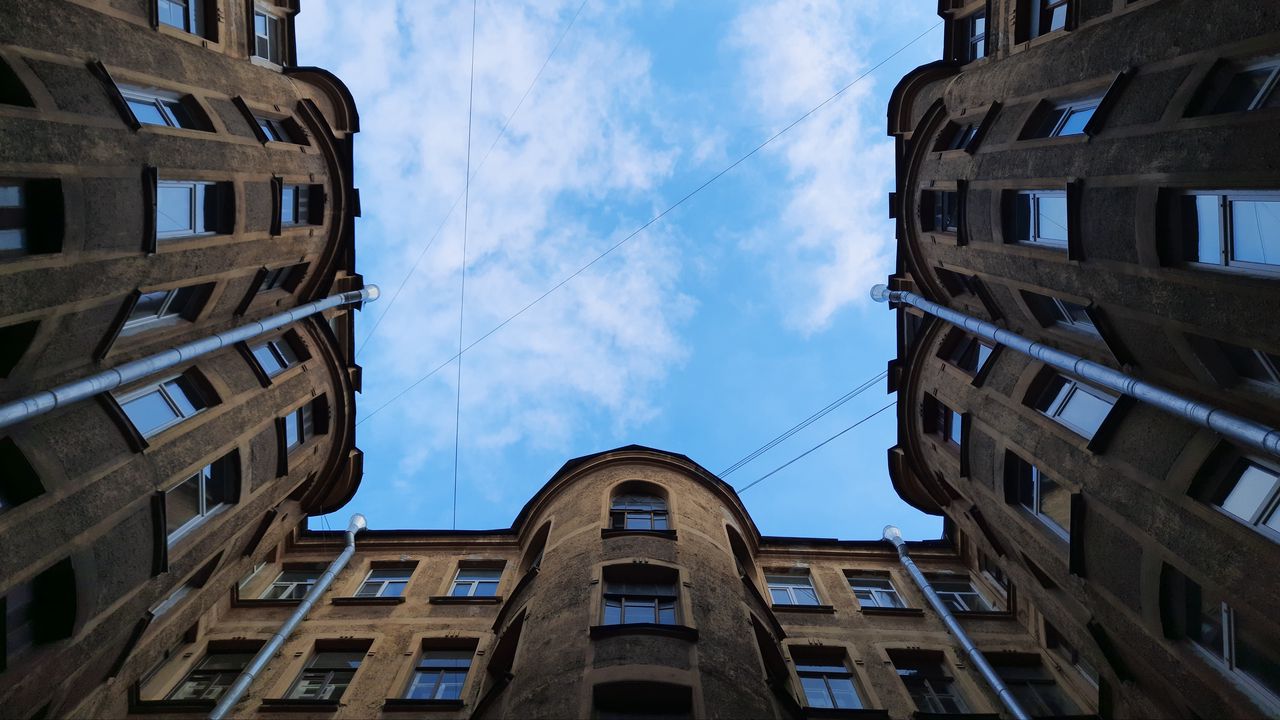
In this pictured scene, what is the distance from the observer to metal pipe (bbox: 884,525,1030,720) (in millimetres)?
18031

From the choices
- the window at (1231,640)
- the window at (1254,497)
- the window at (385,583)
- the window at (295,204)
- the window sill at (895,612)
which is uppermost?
the window at (295,204)

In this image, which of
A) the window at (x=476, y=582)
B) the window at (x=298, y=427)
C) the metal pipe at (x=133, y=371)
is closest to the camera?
the metal pipe at (x=133, y=371)

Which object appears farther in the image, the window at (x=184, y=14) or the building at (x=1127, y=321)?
the window at (x=184, y=14)

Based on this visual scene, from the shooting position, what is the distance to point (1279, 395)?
12.4 meters

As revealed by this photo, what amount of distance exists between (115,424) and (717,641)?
14.3 meters

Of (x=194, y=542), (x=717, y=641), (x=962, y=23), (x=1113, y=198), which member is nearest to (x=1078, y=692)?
(x=717, y=641)

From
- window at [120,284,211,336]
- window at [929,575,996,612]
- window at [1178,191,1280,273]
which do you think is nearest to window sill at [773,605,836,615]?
window at [929,575,996,612]

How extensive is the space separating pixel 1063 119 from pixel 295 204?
73.1ft

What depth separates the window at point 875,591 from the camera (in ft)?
81.1

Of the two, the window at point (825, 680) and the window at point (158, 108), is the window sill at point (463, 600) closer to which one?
the window at point (825, 680)

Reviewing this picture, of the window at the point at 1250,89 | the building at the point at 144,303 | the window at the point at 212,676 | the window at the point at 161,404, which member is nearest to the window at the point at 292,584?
the building at the point at 144,303

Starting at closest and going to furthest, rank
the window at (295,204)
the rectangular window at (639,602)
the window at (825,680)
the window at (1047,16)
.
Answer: the rectangular window at (639,602) → the window at (1047,16) → the window at (825,680) → the window at (295,204)

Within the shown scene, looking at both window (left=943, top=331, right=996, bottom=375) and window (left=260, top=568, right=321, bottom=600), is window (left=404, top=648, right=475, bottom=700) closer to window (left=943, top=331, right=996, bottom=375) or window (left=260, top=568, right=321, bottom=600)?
window (left=260, top=568, right=321, bottom=600)

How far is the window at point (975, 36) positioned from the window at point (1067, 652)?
1845cm
